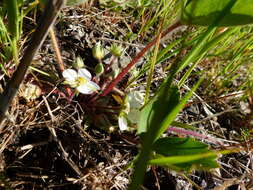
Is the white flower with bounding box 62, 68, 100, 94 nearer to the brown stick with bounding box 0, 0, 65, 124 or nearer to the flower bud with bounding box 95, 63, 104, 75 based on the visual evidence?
the flower bud with bounding box 95, 63, 104, 75

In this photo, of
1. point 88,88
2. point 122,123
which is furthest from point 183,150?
point 88,88

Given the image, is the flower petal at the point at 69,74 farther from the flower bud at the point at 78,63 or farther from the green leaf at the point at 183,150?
the green leaf at the point at 183,150

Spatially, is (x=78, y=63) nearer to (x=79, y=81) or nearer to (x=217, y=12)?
(x=79, y=81)

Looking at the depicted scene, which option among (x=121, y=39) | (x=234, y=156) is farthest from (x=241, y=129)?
(x=121, y=39)

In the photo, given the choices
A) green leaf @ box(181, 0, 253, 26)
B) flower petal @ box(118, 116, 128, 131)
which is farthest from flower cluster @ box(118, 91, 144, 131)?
green leaf @ box(181, 0, 253, 26)

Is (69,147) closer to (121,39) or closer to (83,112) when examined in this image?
(83,112)

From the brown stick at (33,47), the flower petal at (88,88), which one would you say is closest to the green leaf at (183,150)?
the flower petal at (88,88)
